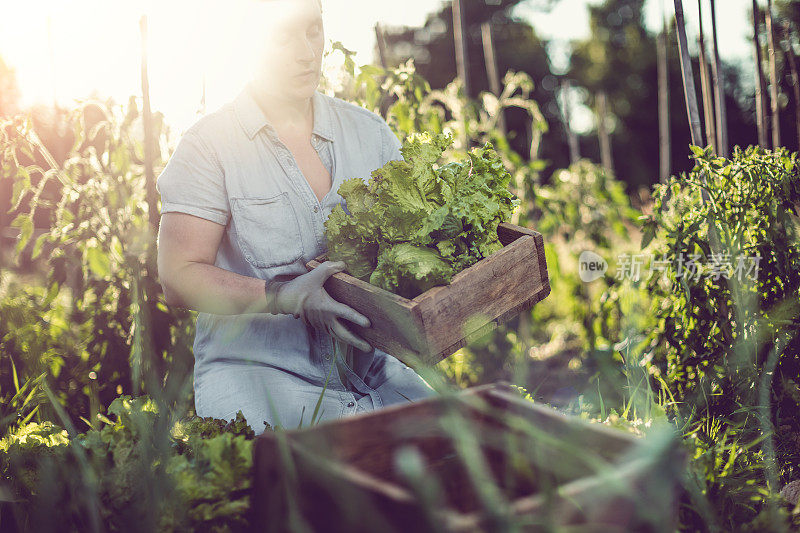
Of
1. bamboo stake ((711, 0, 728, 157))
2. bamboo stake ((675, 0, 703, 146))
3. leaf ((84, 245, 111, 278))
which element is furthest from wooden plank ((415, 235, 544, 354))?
leaf ((84, 245, 111, 278))

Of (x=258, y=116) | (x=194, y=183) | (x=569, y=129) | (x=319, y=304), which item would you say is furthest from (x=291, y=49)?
(x=569, y=129)

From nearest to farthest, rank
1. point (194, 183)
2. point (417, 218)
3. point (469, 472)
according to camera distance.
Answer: point (469, 472), point (417, 218), point (194, 183)

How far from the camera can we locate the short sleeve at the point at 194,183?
205cm

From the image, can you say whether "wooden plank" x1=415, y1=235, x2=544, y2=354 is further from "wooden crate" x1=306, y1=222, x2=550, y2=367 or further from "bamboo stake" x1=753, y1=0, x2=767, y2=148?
"bamboo stake" x1=753, y1=0, x2=767, y2=148

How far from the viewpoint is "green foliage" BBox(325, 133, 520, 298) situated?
75.0 inches

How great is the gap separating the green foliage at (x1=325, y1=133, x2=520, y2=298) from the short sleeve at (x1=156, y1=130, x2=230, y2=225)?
37 centimetres

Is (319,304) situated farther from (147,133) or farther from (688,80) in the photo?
(688,80)

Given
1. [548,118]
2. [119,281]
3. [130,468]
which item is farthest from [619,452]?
[548,118]

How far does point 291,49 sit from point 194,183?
52cm

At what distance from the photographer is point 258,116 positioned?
2.22 meters

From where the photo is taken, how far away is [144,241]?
307 cm

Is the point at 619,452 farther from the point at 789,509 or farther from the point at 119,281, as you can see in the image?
the point at 119,281

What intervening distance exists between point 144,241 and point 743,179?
2.54 meters

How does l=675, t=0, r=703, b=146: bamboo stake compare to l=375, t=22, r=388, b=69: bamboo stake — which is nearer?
l=675, t=0, r=703, b=146: bamboo stake
